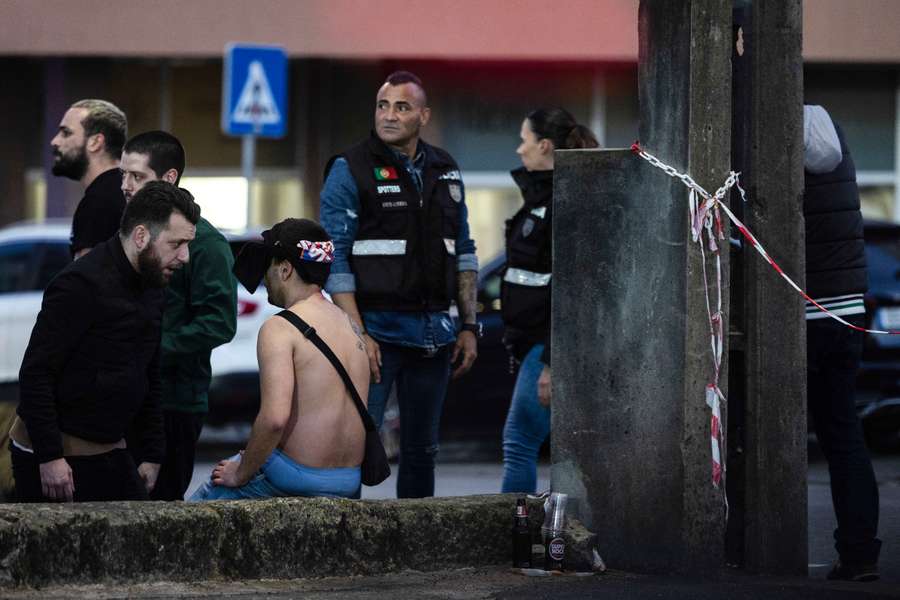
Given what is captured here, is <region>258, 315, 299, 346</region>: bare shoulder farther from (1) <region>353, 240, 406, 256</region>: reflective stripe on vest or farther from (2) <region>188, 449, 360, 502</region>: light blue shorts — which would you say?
(1) <region>353, 240, 406, 256</region>: reflective stripe on vest

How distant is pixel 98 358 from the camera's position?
6352mm

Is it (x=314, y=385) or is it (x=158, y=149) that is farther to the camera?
(x=158, y=149)

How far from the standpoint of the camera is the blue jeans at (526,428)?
768 cm

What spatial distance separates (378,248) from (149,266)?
1282 mm

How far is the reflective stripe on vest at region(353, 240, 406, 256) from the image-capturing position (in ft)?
24.5

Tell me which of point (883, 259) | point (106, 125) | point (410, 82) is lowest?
point (883, 259)

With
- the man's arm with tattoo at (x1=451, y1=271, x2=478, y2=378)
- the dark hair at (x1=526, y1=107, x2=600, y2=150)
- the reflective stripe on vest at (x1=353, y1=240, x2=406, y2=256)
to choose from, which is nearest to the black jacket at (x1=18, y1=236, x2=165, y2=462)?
the reflective stripe on vest at (x1=353, y1=240, x2=406, y2=256)

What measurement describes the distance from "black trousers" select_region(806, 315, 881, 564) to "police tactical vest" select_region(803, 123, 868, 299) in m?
0.14

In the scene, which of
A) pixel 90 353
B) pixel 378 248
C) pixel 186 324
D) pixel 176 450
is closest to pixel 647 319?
pixel 378 248

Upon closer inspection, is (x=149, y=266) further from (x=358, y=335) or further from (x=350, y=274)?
(x=350, y=274)

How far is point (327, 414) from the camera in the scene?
21.4 ft

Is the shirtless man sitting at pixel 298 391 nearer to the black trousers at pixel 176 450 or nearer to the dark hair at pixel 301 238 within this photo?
the dark hair at pixel 301 238

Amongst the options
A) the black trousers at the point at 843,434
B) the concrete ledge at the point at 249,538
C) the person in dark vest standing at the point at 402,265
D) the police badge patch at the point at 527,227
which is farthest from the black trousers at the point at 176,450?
the black trousers at the point at 843,434

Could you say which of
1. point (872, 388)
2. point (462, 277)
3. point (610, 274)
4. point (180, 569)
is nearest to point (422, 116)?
Answer: point (462, 277)
